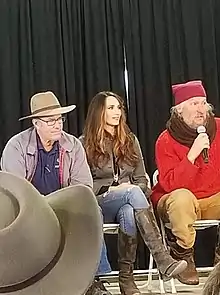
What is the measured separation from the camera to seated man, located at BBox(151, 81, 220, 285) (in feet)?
9.00

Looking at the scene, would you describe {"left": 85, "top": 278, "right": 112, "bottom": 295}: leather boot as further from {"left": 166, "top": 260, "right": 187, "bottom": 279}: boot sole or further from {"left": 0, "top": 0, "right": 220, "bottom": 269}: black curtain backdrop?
{"left": 0, "top": 0, "right": 220, "bottom": 269}: black curtain backdrop

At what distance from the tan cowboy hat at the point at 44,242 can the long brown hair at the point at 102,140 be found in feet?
6.67

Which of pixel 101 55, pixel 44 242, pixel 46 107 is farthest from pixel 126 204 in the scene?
pixel 44 242

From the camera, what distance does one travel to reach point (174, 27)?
12.3 ft

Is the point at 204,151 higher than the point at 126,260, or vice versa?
the point at 204,151

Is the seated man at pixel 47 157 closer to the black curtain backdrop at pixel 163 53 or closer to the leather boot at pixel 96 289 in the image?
the leather boot at pixel 96 289

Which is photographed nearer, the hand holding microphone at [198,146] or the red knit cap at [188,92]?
the hand holding microphone at [198,146]

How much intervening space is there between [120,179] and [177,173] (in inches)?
10.4

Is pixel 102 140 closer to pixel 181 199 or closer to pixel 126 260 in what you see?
pixel 181 199

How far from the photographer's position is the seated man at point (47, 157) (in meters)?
2.73

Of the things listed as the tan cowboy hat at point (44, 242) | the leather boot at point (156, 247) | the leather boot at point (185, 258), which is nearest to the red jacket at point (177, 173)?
the leather boot at point (185, 258)

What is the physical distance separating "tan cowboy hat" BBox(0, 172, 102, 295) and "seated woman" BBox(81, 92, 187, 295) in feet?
5.76

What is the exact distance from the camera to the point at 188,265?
2.73 metres

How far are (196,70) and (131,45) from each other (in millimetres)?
409
